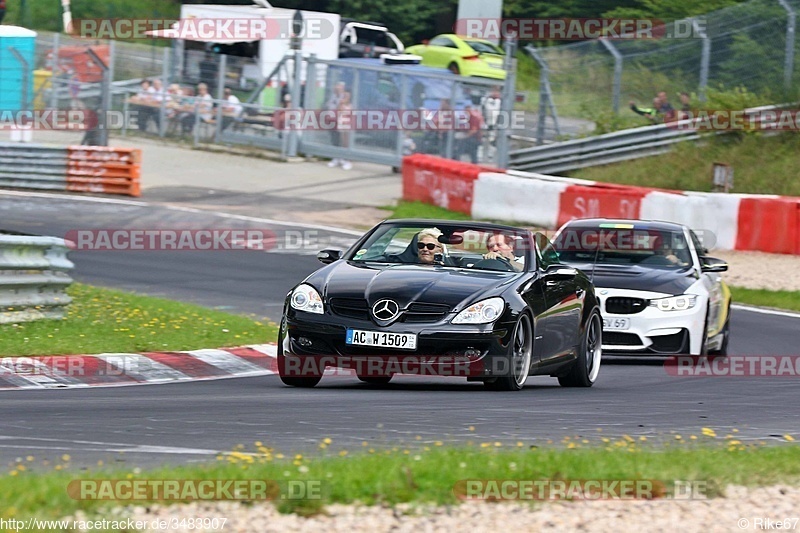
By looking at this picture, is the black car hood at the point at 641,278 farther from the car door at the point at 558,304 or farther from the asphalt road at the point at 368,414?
the car door at the point at 558,304

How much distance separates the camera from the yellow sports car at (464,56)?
38188 mm

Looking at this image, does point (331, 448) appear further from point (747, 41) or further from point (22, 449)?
point (747, 41)

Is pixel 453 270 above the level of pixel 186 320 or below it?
above

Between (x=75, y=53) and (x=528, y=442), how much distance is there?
2854cm

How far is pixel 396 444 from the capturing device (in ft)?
23.5

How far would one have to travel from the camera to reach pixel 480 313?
31.8 feet

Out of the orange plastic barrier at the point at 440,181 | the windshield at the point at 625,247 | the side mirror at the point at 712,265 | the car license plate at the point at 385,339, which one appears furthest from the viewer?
the orange plastic barrier at the point at 440,181

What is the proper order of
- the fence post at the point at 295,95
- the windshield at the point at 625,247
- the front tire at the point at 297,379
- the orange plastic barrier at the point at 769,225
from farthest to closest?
the fence post at the point at 295,95 → the orange plastic barrier at the point at 769,225 → the windshield at the point at 625,247 → the front tire at the point at 297,379

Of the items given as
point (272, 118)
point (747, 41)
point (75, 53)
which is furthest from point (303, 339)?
point (75, 53)

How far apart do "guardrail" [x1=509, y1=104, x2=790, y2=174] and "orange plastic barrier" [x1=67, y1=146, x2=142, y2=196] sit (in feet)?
25.9

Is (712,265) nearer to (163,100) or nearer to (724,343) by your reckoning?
(724,343)

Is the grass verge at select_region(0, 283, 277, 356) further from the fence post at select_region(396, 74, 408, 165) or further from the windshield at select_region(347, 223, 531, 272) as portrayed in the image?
the fence post at select_region(396, 74, 408, 165)

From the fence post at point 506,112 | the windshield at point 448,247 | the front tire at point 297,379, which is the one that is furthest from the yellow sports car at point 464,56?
the front tire at point 297,379

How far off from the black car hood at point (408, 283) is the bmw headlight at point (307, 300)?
0.19 ft
